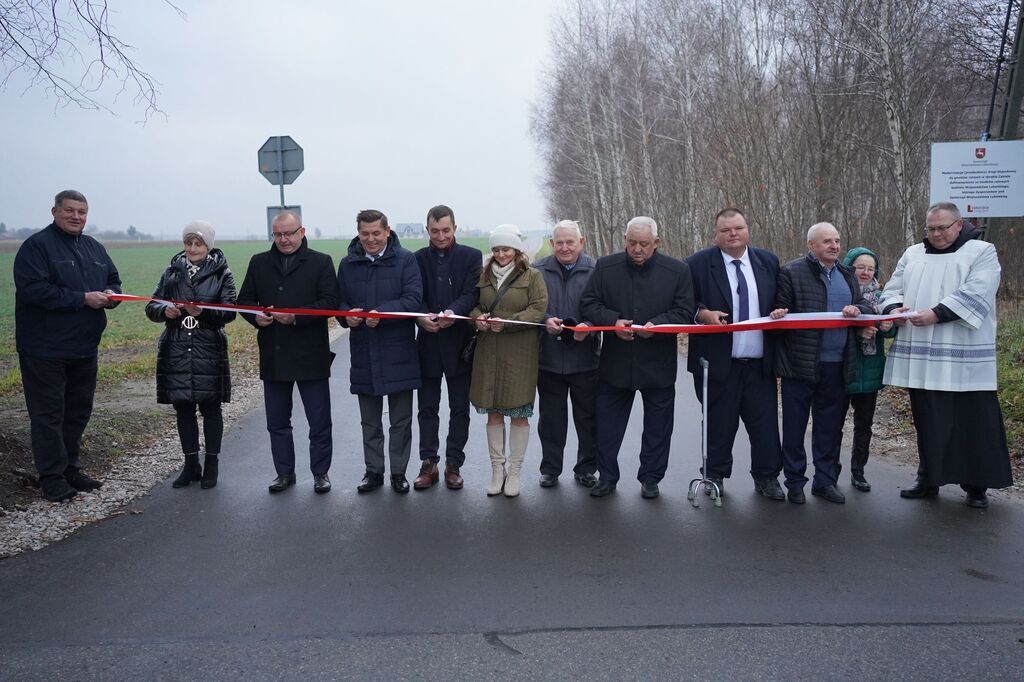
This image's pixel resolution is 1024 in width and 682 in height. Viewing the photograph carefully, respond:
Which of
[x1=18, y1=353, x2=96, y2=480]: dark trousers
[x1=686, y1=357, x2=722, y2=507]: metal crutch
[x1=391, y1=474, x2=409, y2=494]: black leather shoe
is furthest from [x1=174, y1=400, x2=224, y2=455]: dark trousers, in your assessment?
[x1=686, y1=357, x2=722, y2=507]: metal crutch

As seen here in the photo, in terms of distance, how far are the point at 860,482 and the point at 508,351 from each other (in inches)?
114

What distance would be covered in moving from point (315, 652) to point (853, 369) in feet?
14.7

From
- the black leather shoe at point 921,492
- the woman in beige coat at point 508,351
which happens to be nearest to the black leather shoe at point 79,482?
the woman in beige coat at point 508,351

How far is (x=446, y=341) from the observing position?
700 cm

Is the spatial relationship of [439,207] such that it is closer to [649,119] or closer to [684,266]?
[684,266]

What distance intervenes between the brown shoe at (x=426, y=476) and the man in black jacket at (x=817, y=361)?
8.89 feet

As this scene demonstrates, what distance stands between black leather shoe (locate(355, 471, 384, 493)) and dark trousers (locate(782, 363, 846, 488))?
3.13 meters

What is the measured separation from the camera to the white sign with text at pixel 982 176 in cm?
1028

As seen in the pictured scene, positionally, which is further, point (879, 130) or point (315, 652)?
point (879, 130)

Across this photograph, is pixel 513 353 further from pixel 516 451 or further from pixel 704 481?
pixel 704 481

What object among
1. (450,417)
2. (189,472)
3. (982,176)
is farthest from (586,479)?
(982,176)

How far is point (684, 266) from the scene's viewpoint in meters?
6.57

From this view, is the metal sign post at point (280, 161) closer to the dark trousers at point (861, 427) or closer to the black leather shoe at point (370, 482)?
the black leather shoe at point (370, 482)

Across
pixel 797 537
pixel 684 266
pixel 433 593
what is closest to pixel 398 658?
pixel 433 593
